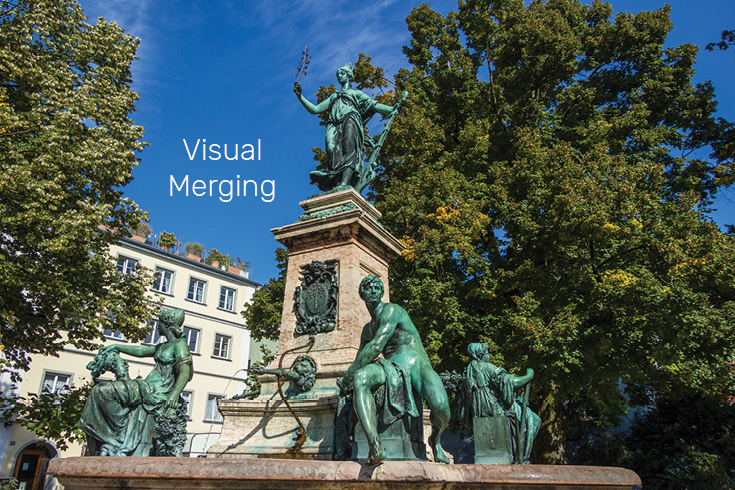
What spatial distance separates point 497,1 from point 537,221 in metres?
8.96

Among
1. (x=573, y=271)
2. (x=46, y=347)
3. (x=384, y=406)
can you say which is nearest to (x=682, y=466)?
(x=573, y=271)

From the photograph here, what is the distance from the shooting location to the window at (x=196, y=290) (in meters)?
32.5

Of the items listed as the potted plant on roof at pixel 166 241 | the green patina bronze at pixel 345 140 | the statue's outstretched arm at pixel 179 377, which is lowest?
the statue's outstretched arm at pixel 179 377

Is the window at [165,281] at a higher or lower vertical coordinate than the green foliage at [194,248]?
lower

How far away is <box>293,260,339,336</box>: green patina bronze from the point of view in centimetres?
729

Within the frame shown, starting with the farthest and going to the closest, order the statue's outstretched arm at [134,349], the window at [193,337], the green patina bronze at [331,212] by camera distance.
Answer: the window at [193,337]
the green patina bronze at [331,212]
the statue's outstretched arm at [134,349]

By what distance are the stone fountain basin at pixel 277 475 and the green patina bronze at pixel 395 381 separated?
23.6 inches

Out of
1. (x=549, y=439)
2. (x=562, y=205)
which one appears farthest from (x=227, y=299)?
(x=562, y=205)

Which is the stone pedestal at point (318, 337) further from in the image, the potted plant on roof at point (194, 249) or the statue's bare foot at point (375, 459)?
the potted plant on roof at point (194, 249)

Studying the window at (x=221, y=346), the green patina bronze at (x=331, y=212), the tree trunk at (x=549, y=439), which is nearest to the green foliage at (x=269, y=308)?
the tree trunk at (x=549, y=439)

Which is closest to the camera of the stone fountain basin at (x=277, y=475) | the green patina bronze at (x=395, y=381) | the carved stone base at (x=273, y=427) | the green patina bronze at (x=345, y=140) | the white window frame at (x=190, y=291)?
the stone fountain basin at (x=277, y=475)

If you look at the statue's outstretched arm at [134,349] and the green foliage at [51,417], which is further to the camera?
the green foliage at [51,417]

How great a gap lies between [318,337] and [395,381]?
8.90 ft

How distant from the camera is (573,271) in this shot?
13156 mm
